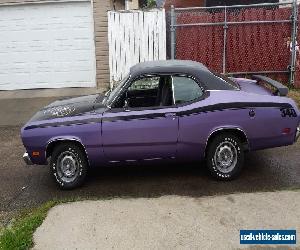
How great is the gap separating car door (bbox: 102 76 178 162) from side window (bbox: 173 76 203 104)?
0.18 metres

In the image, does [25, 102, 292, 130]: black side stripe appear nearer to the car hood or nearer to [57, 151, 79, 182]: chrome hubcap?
the car hood

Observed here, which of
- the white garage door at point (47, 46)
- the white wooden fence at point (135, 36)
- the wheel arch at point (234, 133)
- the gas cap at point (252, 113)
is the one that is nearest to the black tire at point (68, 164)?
the wheel arch at point (234, 133)

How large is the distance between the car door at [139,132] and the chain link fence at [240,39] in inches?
247

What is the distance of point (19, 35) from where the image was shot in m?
13.8

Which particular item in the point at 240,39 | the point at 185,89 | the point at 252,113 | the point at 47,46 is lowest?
the point at 252,113

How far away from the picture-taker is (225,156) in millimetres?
6480

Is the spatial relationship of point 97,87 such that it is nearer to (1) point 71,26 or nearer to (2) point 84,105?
(1) point 71,26

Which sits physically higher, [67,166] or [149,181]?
[67,166]

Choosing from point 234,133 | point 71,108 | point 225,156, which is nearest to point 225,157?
point 225,156

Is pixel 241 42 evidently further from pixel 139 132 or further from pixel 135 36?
pixel 139 132

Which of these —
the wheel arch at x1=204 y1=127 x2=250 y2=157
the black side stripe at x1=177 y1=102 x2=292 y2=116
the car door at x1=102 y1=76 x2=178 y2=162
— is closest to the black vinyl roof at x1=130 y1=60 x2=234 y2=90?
the black side stripe at x1=177 y1=102 x2=292 y2=116

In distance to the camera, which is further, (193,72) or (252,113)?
(193,72)

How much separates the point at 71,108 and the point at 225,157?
249 centimetres

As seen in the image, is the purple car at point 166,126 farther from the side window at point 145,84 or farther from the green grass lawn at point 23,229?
the green grass lawn at point 23,229
